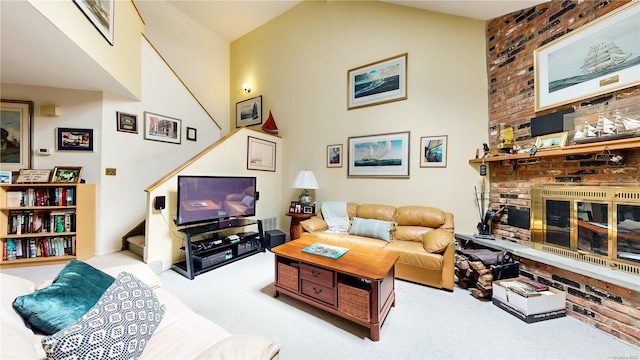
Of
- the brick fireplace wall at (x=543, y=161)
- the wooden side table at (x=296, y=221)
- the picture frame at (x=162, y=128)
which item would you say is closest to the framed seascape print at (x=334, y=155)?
the wooden side table at (x=296, y=221)

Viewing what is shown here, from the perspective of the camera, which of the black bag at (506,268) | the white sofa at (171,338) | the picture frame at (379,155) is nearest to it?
the white sofa at (171,338)

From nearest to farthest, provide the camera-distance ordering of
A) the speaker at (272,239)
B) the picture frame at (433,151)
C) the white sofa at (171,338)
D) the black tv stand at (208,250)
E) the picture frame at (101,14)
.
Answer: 1. the white sofa at (171,338)
2. the picture frame at (101,14)
3. the black tv stand at (208,250)
4. the picture frame at (433,151)
5. the speaker at (272,239)

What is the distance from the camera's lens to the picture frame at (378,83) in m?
3.44

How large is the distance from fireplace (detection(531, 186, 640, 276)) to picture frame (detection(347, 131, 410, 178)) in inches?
60.9

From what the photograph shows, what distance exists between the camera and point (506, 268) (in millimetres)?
2312

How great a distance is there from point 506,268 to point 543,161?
120 centimetres

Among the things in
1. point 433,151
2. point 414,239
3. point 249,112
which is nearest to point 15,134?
point 249,112

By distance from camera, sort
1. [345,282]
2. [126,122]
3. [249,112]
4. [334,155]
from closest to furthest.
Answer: [345,282], [126,122], [334,155], [249,112]

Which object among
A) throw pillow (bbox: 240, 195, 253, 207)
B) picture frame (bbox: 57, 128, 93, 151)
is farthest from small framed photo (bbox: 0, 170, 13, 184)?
throw pillow (bbox: 240, 195, 253, 207)

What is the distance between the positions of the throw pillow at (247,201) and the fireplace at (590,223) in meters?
3.70

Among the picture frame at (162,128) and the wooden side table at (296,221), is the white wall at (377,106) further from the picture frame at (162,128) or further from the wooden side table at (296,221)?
the picture frame at (162,128)

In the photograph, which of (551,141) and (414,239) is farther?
(414,239)

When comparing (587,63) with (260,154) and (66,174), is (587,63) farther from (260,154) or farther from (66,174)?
(66,174)

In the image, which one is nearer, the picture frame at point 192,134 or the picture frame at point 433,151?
the picture frame at point 433,151
